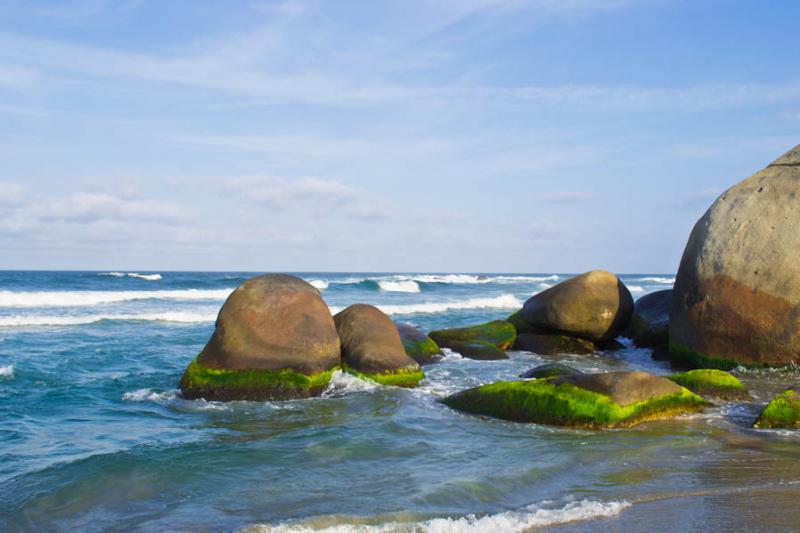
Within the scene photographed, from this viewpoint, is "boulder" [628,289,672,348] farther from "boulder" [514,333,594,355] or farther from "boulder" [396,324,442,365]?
"boulder" [396,324,442,365]

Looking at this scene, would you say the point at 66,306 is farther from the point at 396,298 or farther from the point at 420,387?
the point at 420,387

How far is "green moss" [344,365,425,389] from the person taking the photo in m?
11.8

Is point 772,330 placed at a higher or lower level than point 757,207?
lower

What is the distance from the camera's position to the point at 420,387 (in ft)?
39.6

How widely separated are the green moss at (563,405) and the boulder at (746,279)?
4040 mm

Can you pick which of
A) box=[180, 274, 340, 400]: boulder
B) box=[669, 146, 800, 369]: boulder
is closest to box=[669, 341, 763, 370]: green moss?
box=[669, 146, 800, 369]: boulder

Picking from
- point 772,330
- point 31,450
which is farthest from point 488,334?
point 31,450

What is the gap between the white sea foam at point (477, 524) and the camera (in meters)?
5.69

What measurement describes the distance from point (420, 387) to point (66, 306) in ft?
81.3

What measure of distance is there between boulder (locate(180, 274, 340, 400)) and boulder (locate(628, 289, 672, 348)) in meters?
9.09

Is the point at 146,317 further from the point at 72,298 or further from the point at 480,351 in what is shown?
the point at 480,351

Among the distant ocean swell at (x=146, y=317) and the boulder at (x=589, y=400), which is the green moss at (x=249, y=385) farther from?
the distant ocean swell at (x=146, y=317)

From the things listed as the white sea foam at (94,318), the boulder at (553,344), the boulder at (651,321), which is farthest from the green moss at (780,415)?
the white sea foam at (94,318)

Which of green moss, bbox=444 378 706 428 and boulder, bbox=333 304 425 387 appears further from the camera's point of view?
boulder, bbox=333 304 425 387
